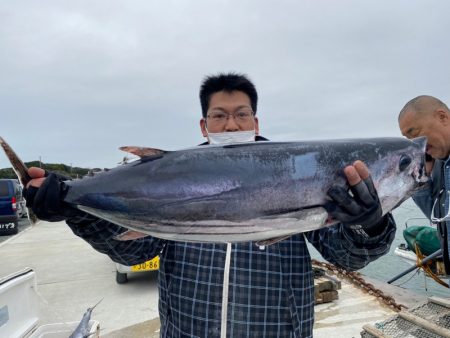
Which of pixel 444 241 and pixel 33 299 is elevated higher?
pixel 444 241

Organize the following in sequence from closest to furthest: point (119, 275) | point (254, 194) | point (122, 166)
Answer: point (254, 194) → point (122, 166) → point (119, 275)

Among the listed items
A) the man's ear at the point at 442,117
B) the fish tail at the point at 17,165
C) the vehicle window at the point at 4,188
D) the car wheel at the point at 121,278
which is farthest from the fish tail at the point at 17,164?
the vehicle window at the point at 4,188

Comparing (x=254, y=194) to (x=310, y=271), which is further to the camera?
(x=310, y=271)

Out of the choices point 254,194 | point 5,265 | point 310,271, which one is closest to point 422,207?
point 310,271

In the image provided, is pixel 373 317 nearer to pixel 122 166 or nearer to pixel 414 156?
pixel 414 156

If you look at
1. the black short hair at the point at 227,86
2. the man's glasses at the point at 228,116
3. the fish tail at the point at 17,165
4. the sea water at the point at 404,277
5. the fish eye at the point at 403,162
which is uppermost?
the black short hair at the point at 227,86

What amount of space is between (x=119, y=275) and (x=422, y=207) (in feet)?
19.9

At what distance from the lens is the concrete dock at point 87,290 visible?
19.1 ft

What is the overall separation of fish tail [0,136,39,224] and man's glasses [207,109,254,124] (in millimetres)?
1126

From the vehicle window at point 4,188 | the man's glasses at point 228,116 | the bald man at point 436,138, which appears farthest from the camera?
the vehicle window at point 4,188

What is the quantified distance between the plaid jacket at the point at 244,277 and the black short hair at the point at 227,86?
101 cm

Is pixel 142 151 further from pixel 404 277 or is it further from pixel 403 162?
pixel 404 277

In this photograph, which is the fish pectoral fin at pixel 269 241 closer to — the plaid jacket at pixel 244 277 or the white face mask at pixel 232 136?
the plaid jacket at pixel 244 277

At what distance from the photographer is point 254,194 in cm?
153
